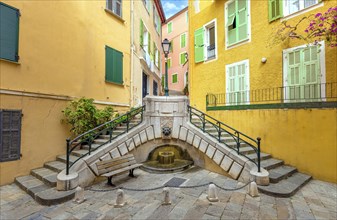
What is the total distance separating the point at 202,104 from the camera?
10734 millimetres

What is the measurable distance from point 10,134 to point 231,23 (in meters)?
10.2

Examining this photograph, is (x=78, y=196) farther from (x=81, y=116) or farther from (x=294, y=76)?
(x=294, y=76)

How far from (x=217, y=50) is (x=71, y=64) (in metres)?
7.27

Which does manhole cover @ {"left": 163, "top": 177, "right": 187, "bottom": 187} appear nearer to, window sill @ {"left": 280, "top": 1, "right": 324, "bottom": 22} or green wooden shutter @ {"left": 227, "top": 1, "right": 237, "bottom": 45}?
green wooden shutter @ {"left": 227, "top": 1, "right": 237, "bottom": 45}

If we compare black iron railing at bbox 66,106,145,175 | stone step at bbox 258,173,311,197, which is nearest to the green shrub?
black iron railing at bbox 66,106,145,175

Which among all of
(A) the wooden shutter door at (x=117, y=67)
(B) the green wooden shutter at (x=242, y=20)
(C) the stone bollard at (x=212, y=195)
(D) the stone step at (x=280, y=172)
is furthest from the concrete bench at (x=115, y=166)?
(B) the green wooden shutter at (x=242, y=20)

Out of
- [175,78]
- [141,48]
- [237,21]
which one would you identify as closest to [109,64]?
[141,48]

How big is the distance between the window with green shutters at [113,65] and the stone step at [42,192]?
4983 millimetres

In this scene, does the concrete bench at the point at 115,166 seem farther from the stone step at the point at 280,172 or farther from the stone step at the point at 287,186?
the stone step at the point at 280,172

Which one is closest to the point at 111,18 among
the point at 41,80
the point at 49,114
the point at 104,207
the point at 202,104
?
the point at 41,80

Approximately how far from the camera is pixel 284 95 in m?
7.27

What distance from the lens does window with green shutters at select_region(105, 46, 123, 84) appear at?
8578mm

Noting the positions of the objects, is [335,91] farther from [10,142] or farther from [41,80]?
[10,142]

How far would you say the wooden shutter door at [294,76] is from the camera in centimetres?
691
